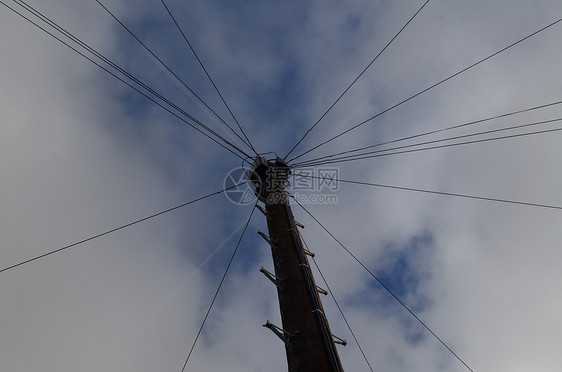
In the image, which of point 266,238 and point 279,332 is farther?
point 266,238

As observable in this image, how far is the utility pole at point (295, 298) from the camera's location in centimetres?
634

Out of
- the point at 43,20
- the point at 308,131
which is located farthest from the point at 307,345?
the point at 308,131

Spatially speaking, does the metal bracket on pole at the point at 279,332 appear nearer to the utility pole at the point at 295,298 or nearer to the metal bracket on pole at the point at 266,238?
the utility pole at the point at 295,298

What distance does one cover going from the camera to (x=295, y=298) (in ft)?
25.3

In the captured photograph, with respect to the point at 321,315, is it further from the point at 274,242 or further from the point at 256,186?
the point at 256,186

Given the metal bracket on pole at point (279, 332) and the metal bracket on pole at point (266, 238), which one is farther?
the metal bracket on pole at point (266, 238)

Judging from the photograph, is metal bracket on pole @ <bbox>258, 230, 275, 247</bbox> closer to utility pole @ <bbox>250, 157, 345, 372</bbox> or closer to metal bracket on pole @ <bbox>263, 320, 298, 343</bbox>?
utility pole @ <bbox>250, 157, 345, 372</bbox>

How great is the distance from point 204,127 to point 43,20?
6.96 metres

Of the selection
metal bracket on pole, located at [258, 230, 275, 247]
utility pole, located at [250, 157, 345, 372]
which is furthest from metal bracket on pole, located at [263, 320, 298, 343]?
metal bracket on pole, located at [258, 230, 275, 247]

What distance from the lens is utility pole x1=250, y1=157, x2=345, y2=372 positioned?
20.8 feet

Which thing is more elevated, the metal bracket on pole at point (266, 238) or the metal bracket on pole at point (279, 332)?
the metal bracket on pole at point (266, 238)

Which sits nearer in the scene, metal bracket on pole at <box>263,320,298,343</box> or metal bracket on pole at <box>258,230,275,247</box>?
metal bracket on pole at <box>263,320,298,343</box>

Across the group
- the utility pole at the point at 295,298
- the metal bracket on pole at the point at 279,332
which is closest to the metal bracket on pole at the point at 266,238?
the utility pole at the point at 295,298

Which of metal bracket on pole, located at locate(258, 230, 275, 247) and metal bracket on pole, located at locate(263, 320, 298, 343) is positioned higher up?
metal bracket on pole, located at locate(258, 230, 275, 247)
